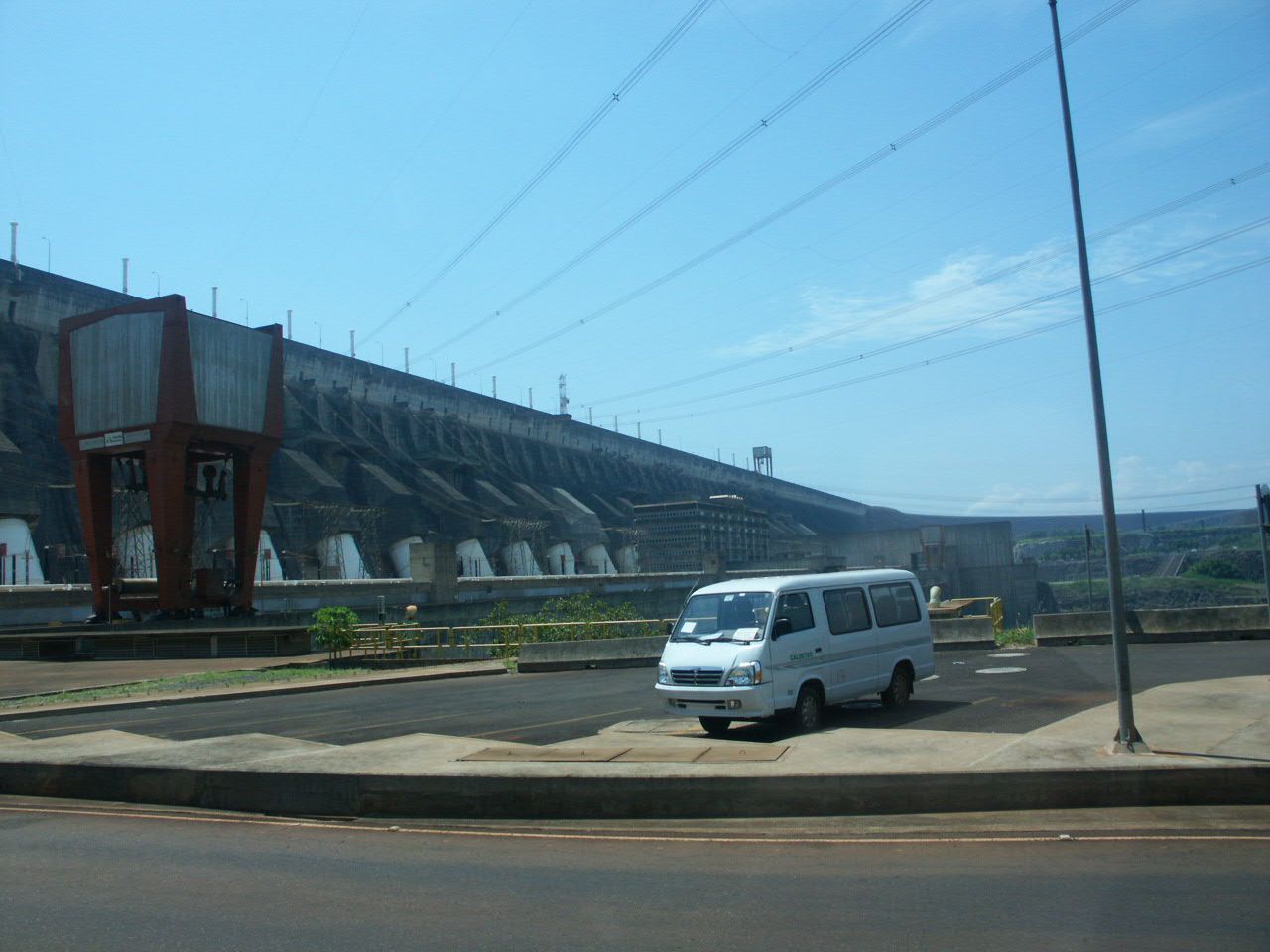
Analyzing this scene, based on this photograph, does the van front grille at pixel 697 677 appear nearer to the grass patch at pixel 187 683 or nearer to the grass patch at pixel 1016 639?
the grass patch at pixel 187 683

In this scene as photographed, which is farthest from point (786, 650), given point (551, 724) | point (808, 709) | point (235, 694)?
point (235, 694)

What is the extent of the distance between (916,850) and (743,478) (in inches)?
5228

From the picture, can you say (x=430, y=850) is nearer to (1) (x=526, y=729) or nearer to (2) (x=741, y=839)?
(2) (x=741, y=839)

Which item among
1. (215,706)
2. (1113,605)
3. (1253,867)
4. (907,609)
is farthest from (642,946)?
(215,706)

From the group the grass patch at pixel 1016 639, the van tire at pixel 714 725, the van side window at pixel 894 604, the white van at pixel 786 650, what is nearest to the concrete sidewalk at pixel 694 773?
the van tire at pixel 714 725

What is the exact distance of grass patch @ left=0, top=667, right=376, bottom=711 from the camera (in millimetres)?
20750

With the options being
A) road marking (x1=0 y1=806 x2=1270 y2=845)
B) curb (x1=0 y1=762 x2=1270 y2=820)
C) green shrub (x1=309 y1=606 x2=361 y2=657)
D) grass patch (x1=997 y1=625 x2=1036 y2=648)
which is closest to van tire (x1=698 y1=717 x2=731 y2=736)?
curb (x1=0 y1=762 x2=1270 y2=820)

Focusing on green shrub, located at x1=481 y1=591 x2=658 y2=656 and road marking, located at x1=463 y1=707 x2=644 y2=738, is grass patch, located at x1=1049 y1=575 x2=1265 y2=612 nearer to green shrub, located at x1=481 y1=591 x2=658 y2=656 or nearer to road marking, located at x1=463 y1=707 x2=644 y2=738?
green shrub, located at x1=481 y1=591 x2=658 y2=656

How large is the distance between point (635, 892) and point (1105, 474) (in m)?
6.42

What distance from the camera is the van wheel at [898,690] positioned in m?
14.2

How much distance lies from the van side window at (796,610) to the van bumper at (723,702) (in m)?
1.06

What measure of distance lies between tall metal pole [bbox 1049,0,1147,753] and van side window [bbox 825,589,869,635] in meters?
3.82

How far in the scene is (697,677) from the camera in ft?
40.5

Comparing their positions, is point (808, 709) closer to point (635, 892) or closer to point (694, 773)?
point (694, 773)
